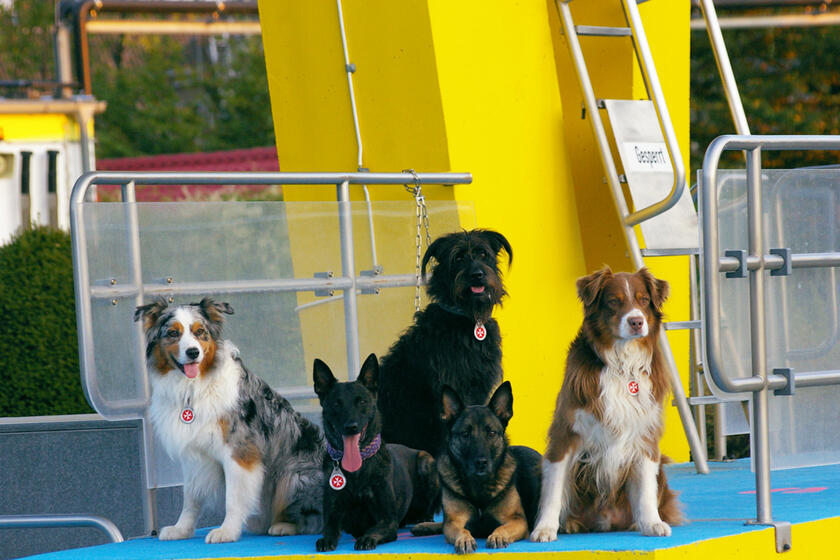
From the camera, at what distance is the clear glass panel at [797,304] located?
421cm

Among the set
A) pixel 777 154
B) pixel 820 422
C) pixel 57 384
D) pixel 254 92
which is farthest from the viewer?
pixel 254 92

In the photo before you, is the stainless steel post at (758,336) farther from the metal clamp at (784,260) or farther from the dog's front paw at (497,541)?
the dog's front paw at (497,541)

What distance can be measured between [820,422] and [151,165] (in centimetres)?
1658

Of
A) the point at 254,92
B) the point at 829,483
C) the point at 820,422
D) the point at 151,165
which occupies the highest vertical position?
the point at 254,92

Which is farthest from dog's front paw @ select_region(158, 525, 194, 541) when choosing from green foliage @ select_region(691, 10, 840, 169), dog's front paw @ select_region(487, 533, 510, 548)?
green foliage @ select_region(691, 10, 840, 169)

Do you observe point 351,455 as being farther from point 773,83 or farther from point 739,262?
point 773,83

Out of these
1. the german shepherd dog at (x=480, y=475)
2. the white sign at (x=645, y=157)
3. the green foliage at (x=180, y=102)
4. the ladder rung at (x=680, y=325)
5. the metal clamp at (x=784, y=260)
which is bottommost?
the german shepherd dog at (x=480, y=475)

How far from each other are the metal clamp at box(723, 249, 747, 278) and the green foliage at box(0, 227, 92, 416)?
5721 millimetres

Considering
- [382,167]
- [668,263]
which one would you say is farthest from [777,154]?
[382,167]

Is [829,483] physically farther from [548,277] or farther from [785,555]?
[548,277]

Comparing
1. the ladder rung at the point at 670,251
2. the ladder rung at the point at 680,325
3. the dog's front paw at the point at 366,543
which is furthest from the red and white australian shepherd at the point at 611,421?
the ladder rung at the point at 670,251

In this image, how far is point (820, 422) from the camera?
4.33m

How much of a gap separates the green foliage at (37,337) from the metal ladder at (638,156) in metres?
4.57

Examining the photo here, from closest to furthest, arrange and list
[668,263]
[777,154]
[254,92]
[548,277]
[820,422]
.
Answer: [820,422] → [548,277] → [668,263] → [777,154] → [254,92]
